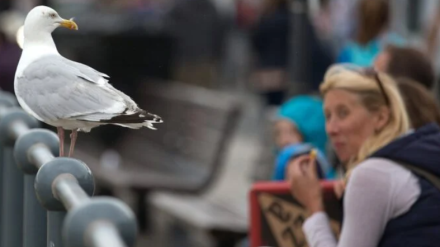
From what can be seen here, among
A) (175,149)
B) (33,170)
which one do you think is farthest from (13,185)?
(175,149)

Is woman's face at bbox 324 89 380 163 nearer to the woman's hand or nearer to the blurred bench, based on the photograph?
the woman's hand

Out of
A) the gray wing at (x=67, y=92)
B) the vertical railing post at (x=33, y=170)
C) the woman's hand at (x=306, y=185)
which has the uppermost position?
the gray wing at (x=67, y=92)

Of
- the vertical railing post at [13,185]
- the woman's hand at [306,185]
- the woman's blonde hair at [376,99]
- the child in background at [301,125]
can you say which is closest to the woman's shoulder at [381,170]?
the woman's blonde hair at [376,99]

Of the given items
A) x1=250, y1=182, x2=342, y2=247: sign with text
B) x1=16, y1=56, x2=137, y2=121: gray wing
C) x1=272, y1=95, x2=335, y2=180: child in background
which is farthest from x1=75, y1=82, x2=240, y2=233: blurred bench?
x1=16, y1=56, x2=137, y2=121: gray wing

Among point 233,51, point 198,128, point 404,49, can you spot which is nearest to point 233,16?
point 233,51

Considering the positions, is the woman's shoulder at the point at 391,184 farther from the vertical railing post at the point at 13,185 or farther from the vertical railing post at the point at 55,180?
the vertical railing post at the point at 55,180

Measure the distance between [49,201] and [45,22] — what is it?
1.33 ft

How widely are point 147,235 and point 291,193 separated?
15.3ft

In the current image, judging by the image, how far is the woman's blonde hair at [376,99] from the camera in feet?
13.5

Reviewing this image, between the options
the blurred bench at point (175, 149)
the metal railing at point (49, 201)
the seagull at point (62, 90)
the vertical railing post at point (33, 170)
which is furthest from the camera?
the blurred bench at point (175, 149)

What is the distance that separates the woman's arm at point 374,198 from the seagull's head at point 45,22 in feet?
4.70

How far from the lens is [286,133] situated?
5973 mm

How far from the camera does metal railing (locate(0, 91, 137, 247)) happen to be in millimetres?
2059

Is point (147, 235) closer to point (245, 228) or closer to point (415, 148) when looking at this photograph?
point (245, 228)
